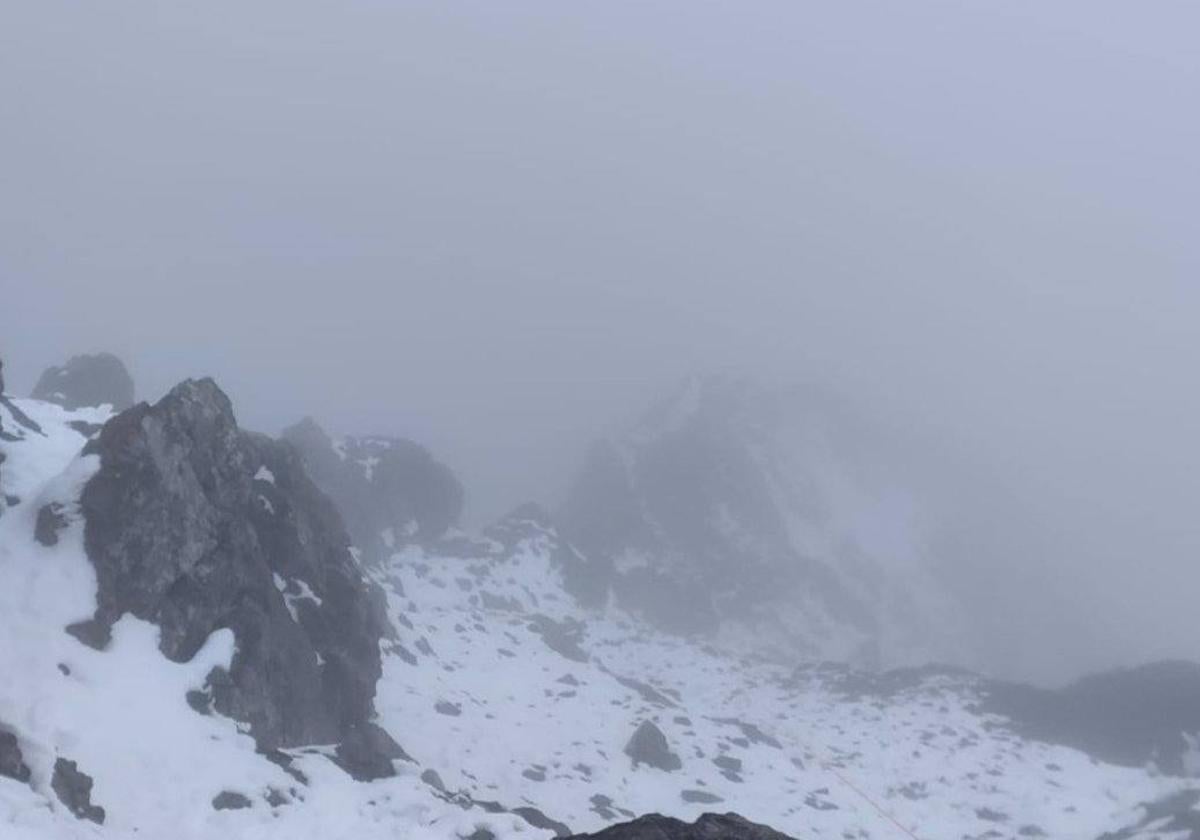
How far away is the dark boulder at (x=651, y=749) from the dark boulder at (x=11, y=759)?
3318cm

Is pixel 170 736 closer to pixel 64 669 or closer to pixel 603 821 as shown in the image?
pixel 64 669

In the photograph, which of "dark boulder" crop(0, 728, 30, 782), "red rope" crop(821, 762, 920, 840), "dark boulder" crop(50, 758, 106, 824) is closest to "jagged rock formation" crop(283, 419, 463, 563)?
"red rope" crop(821, 762, 920, 840)

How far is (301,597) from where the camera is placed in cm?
4431

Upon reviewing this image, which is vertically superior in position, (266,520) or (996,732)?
(266,520)

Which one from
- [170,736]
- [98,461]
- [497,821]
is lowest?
[497,821]

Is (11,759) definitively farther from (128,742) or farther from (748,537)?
(748,537)

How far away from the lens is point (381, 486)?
86938 mm

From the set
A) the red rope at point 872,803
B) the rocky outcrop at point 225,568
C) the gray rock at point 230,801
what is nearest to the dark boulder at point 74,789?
the gray rock at point 230,801

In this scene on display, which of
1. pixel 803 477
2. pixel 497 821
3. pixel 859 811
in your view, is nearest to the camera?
pixel 497 821

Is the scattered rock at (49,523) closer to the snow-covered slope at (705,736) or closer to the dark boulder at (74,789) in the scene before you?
the dark boulder at (74,789)

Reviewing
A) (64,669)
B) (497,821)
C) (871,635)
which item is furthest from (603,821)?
(871,635)

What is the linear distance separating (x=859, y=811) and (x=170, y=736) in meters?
35.6

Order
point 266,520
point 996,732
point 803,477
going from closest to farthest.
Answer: point 266,520, point 996,732, point 803,477

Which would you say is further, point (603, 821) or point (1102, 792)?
point (1102, 792)
